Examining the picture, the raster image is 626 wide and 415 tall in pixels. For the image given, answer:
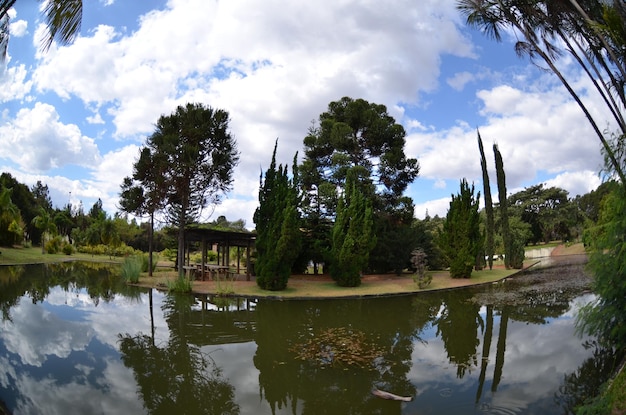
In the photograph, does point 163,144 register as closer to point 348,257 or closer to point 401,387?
point 348,257

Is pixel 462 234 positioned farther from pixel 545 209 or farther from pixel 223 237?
pixel 545 209

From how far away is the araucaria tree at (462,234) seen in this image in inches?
810

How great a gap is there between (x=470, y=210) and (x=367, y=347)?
14813 millimetres

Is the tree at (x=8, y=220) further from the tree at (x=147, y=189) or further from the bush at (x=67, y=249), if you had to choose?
the tree at (x=147, y=189)

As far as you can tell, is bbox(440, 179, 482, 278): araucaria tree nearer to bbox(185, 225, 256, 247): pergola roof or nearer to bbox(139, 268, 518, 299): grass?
bbox(139, 268, 518, 299): grass

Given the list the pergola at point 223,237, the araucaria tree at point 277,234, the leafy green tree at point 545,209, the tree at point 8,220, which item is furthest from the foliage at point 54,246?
the leafy green tree at point 545,209

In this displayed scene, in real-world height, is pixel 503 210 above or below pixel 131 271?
above

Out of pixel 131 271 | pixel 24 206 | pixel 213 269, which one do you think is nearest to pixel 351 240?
pixel 213 269

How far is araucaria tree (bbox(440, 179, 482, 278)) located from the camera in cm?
2056

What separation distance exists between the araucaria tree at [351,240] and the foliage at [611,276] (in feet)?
40.1

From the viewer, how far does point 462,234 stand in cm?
2073

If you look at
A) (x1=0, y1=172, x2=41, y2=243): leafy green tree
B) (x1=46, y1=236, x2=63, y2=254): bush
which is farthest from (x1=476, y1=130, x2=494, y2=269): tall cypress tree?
(x1=0, y1=172, x2=41, y2=243): leafy green tree

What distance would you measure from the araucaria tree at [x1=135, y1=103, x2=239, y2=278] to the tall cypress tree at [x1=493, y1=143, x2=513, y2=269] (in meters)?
17.9

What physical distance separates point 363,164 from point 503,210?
10.1m
